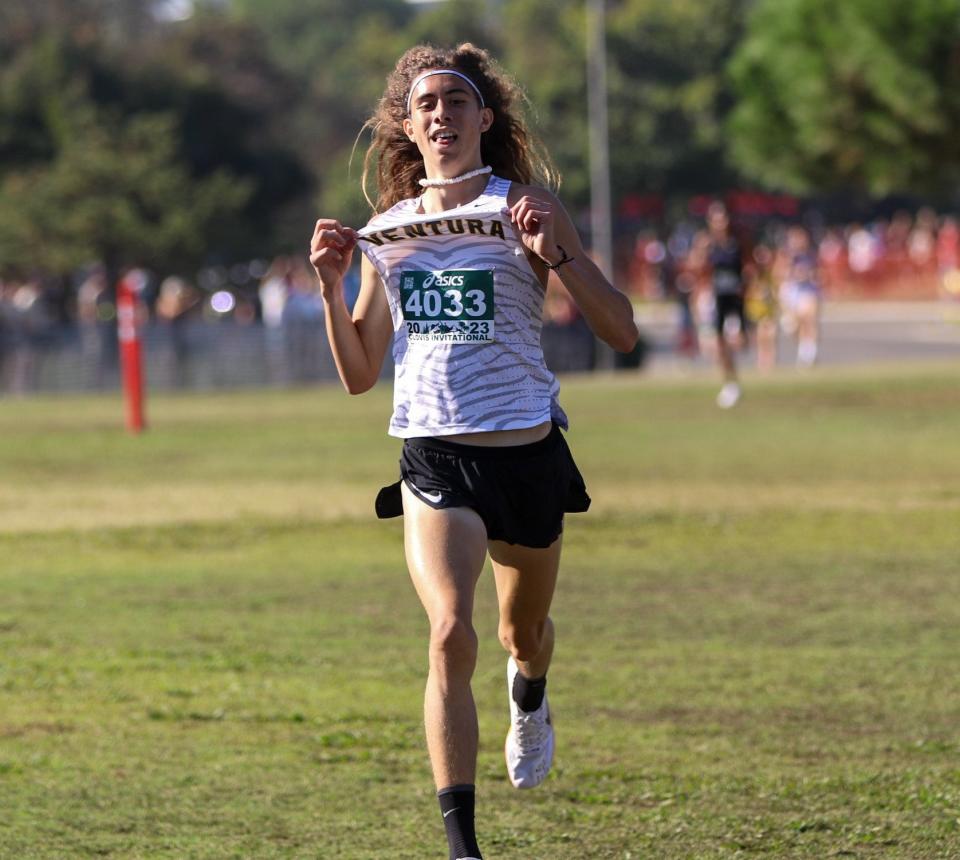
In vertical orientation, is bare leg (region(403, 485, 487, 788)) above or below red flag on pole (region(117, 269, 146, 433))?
below

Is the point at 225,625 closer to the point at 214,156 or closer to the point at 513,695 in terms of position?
the point at 513,695

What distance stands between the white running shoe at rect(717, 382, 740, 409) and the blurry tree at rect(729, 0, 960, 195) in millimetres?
5721

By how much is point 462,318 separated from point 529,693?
1324mm

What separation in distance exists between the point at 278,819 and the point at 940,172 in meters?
24.3

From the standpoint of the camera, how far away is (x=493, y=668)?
865 centimetres

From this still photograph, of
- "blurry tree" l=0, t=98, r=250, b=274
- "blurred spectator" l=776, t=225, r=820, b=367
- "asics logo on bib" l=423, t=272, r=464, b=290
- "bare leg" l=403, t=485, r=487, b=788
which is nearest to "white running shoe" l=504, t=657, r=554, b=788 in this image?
"bare leg" l=403, t=485, r=487, b=788

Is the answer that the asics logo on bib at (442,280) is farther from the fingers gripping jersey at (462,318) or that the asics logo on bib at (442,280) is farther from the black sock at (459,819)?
the black sock at (459,819)

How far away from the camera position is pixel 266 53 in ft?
289

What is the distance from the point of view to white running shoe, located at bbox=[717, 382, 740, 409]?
24.0 m

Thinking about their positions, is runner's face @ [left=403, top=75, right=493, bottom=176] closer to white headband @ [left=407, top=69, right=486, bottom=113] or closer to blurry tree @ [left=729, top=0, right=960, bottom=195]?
white headband @ [left=407, top=69, right=486, bottom=113]

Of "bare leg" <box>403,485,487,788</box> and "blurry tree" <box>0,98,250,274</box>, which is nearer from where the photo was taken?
"bare leg" <box>403,485,487,788</box>

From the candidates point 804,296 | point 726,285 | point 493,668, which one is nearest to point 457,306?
point 493,668

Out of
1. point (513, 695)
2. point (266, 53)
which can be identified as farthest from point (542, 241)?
point (266, 53)

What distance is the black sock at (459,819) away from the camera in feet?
16.2
